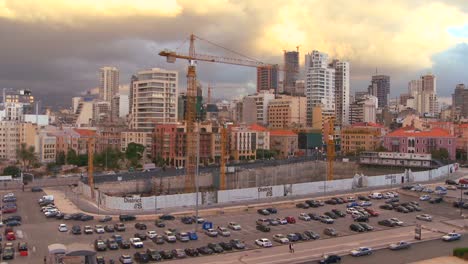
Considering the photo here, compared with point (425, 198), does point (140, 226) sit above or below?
below

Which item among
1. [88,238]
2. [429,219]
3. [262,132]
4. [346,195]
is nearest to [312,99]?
[262,132]

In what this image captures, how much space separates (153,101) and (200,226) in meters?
59.4

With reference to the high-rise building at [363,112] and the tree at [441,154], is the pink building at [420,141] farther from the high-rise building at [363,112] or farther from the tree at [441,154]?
the high-rise building at [363,112]

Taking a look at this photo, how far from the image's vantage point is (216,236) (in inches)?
1069

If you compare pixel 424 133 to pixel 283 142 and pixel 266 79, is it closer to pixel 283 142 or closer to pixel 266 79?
pixel 283 142

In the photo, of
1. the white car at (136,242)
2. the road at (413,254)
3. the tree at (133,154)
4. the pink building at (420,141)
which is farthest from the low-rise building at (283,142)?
the white car at (136,242)

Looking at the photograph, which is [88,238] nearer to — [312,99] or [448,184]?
[448,184]

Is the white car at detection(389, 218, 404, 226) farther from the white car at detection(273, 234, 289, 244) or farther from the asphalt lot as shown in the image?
the white car at detection(273, 234, 289, 244)

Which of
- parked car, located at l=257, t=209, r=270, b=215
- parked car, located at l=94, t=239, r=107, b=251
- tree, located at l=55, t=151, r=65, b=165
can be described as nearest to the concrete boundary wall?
parked car, located at l=257, t=209, r=270, b=215

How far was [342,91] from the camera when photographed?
147 meters

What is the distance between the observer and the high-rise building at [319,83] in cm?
13050

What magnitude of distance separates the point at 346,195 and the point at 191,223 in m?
15.2

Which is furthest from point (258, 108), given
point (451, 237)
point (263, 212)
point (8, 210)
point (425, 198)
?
point (451, 237)

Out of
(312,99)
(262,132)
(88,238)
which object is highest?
(312,99)
